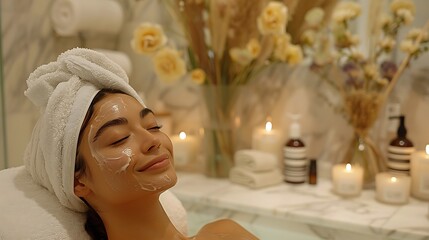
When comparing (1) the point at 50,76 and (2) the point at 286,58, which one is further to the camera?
(2) the point at 286,58

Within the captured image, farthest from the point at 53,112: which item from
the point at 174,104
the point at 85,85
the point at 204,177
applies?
the point at 174,104

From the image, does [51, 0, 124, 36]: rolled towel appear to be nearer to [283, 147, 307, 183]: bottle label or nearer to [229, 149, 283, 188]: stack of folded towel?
[229, 149, 283, 188]: stack of folded towel

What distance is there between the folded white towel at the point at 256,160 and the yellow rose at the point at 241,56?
307 millimetres

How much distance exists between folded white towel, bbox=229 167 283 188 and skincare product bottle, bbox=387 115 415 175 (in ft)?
1.26

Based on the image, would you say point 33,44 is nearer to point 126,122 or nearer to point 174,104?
point 174,104

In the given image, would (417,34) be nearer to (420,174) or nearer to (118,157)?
(420,174)

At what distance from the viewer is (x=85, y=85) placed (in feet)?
2.71

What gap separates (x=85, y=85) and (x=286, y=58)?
2.80 feet

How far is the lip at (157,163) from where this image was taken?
31.6 inches

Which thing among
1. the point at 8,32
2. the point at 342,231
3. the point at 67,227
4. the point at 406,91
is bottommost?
the point at 342,231

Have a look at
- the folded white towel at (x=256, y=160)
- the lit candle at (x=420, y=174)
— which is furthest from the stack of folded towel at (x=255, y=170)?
the lit candle at (x=420, y=174)

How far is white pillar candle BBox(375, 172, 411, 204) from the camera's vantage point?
4.58 feet

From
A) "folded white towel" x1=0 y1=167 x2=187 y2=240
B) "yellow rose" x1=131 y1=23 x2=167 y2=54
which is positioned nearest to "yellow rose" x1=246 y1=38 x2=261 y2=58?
"yellow rose" x1=131 y1=23 x2=167 y2=54

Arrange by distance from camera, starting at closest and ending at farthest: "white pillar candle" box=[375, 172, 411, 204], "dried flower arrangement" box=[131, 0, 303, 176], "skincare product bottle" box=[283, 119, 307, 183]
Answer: "white pillar candle" box=[375, 172, 411, 204] → "dried flower arrangement" box=[131, 0, 303, 176] → "skincare product bottle" box=[283, 119, 307, 183]
